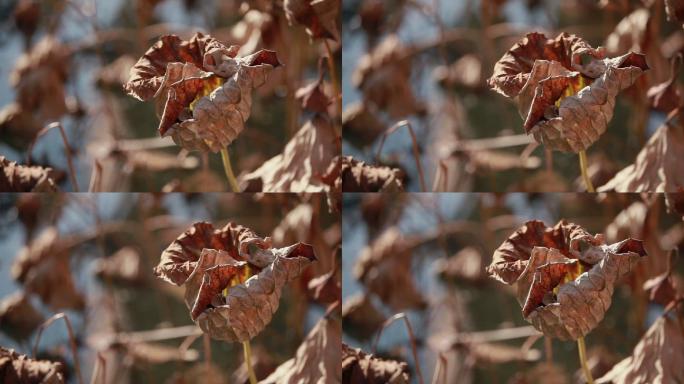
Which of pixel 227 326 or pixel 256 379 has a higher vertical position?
pixel 227 326

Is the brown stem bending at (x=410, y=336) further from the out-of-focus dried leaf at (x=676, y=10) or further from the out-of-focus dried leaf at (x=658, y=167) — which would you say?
the out-of-focus dried leaf at (x=676, y=10)

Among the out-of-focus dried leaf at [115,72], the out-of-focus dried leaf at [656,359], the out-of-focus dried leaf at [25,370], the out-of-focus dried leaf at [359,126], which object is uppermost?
the out-of-focus dried leaf at [115,72]

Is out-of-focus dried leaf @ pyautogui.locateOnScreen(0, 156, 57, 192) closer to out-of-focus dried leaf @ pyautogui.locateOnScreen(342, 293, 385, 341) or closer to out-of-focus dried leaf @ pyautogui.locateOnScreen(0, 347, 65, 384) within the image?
out-of-focus dried leaf @ pyautogui.locateOnScreen(0, 347, 65, 384)

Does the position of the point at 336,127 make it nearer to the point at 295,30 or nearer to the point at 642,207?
the point at 295,30

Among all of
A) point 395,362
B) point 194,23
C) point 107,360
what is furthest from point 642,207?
point 107,360

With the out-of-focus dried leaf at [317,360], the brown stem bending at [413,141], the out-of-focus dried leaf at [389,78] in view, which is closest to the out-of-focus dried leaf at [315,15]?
the out-of-focus dried leaf at [389,78]

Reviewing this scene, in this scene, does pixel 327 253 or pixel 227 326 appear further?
pixel 327 253
